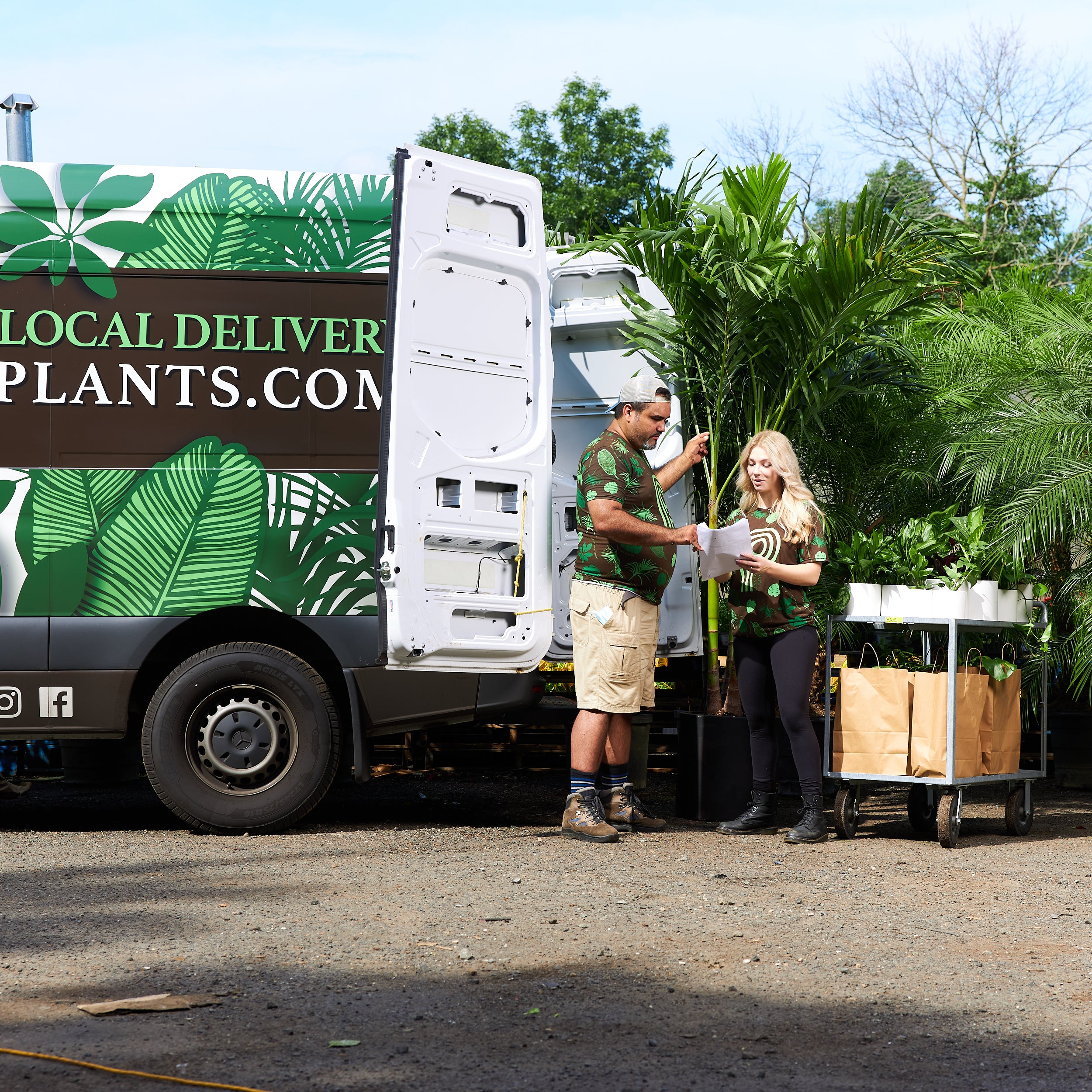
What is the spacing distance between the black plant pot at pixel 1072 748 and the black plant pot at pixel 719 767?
7.45 ft

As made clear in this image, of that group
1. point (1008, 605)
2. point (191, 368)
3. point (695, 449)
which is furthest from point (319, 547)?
point (1008, 605)

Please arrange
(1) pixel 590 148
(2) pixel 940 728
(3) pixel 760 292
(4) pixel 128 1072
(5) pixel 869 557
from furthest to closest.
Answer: (1) pixel 590 148 < (3) pixel 760 292 < (5) pixel 869 557 < (2) pixel 940 728 < (4) pixel 128 1072

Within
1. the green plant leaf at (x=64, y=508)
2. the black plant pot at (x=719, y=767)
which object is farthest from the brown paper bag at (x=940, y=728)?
the green plant leaf at (x=64, y=508)

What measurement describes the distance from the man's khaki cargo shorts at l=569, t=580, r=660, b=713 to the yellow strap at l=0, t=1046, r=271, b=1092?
10.3 feet

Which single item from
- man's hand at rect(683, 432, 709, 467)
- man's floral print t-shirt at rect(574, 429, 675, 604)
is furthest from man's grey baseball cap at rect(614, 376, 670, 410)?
man's hand at rect(683, 432, 709, 467)

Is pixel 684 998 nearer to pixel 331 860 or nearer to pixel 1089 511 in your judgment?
pixel 331 860

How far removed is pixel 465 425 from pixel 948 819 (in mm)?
2695

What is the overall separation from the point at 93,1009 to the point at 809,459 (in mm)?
5427

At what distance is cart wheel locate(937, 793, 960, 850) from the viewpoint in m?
5.77

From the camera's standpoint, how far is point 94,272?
568cm

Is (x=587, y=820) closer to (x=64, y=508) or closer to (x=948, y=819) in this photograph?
(x=948, y=819)

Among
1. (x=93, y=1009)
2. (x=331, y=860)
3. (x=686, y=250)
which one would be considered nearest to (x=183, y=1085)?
(x=93, y=1009)

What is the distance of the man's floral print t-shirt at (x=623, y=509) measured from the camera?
5.79 m

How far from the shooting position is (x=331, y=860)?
209 inches
